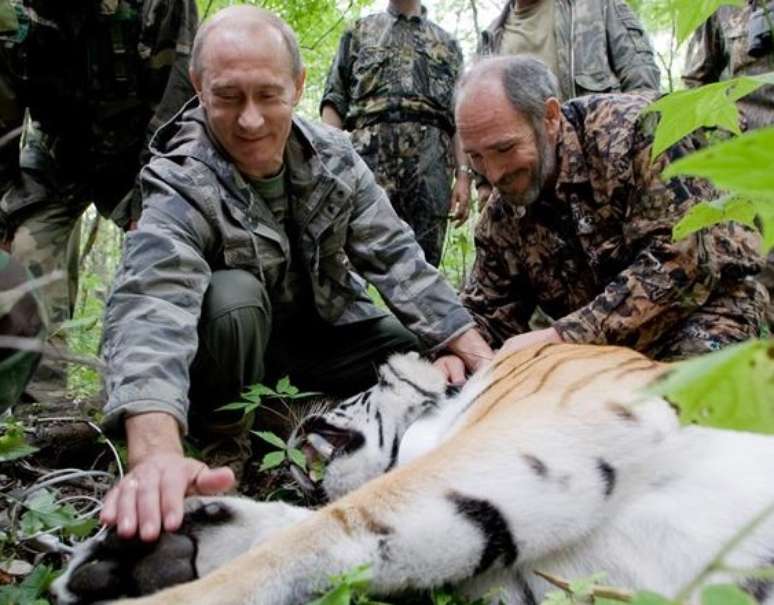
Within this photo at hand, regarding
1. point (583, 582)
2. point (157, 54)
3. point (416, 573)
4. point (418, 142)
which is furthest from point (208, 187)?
point (418, 142)

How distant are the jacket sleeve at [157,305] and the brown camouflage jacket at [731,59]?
280cm

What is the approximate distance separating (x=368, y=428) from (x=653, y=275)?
112cm

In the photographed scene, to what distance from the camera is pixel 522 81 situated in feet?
10.4

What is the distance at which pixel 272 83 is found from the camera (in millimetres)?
2811

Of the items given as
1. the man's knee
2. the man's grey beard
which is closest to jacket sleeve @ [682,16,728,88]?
the man's grey beard

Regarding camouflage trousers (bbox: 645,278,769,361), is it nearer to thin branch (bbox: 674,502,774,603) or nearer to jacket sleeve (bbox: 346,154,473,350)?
jacket sleeve (bbox: 346,154,473,350)

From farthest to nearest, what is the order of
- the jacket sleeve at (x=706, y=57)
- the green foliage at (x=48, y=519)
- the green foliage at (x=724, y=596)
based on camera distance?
the jacket sleeve at (x=706, y=57) < the green foliage at (x=48, y=519) < the green foliage at (x=724, y=596)

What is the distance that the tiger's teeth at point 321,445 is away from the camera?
2.51m

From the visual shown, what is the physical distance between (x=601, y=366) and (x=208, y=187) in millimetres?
1369

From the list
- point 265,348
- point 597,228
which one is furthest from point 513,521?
point 597,228

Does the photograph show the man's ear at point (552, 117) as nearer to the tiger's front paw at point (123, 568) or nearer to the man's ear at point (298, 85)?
the man's ear at point (298, 85)

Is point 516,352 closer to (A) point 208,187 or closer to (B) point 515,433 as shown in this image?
(B) point 515,433

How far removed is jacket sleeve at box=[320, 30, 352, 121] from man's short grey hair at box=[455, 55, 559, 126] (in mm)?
2287

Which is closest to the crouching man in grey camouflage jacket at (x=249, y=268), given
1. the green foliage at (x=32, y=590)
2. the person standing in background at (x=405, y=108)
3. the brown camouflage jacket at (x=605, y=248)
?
the green foliage at (x=32, y=590)
